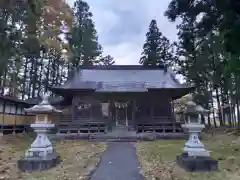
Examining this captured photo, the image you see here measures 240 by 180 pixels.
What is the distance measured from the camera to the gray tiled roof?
1811 cm

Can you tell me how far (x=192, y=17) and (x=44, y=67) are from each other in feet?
85.3

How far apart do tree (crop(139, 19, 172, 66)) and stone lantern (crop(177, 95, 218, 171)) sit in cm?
2837

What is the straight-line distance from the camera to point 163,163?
26.0ft

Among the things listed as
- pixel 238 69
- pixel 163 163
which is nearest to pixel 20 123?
pixel 163 163

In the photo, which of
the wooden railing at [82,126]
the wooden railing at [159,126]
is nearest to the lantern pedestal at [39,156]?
the wooden railing at [82,126]

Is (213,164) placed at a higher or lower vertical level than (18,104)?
lower

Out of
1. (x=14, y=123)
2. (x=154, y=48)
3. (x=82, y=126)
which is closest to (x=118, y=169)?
(x=82, y=126)

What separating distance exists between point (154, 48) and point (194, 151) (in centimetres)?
3090

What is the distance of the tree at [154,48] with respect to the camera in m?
36.1

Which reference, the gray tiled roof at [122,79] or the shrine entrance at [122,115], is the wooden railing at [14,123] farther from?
the shrine entrance at [122,115]

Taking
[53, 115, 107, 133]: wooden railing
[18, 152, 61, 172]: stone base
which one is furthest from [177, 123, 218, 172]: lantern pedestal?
[53, 115, 107, 133]: wooden railing

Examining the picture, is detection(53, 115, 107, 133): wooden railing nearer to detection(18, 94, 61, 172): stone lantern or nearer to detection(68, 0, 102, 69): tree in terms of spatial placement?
detection(18, 94, 61, 172): stone lantern

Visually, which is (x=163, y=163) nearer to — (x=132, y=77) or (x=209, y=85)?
(x=132, y=77)

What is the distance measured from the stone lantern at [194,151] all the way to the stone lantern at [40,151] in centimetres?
430
